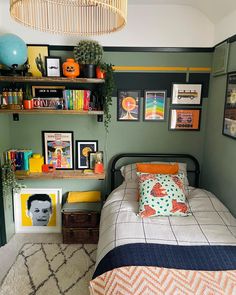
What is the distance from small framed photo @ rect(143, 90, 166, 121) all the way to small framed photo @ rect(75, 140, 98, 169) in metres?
0.67

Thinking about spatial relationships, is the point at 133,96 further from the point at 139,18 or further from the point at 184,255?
the point at 184,255

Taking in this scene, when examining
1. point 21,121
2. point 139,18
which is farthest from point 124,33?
point 21,121

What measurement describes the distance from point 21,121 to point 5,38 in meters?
0.88

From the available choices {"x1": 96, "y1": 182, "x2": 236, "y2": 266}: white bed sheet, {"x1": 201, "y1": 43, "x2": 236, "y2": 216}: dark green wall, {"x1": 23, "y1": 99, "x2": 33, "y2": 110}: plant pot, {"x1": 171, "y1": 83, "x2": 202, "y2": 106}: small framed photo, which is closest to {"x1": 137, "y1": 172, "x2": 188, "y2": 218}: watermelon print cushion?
{"x1": 96, "y1": 182, "x2": 236, "y2": 266}: white bed sheet

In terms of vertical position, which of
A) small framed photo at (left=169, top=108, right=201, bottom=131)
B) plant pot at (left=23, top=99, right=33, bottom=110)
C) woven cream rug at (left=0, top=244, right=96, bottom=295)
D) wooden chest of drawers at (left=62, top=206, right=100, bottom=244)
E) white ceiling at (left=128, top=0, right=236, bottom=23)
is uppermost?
white ceiling at (left=128, top=0, right=236, bottom=23)

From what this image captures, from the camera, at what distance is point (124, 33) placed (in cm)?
259

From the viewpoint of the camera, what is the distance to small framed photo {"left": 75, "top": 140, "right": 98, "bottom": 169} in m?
2.82

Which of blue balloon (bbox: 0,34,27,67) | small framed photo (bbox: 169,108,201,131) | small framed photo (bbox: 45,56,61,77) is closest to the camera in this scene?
blue balloon (bbox: 0,34,27,67)

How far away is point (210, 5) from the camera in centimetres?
232

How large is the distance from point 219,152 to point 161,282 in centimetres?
154

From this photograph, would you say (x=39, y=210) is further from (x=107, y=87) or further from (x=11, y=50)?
(x=11, y=50)

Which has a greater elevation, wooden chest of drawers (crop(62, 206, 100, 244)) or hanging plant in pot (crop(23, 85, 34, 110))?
hanging plant in pot (crop(23, 85, 34, 110))

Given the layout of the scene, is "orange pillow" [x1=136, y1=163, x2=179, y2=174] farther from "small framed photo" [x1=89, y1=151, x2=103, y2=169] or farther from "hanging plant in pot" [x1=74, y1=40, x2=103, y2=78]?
"hanging plant in pot" [x1=74, y1=40, x2=103, y2=78]

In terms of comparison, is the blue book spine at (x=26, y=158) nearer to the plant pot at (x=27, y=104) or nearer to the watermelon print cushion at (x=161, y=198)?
the plant pot at (x=27, y=104)
